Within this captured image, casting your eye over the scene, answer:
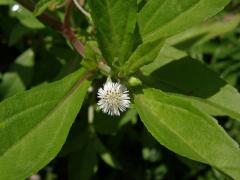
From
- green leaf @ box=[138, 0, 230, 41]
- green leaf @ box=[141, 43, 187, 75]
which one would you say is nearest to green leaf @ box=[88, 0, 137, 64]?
green leaf @ box=[138, 0, 230, 41]

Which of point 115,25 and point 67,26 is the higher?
point 115,25

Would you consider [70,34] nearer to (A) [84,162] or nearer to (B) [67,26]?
(B) [67,26]

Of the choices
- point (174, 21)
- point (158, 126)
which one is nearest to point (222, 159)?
point (158, 126)

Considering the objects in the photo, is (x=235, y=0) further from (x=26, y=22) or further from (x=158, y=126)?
(x=158, y=126)

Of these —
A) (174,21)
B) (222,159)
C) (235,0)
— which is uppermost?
(174,21)

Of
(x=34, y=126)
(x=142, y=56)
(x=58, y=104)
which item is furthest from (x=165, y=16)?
(x=34, y=126)

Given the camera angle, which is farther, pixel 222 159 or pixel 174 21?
pixel 174 21

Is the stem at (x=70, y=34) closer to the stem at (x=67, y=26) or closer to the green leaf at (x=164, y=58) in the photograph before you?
the stem at (x=67, y=26)
